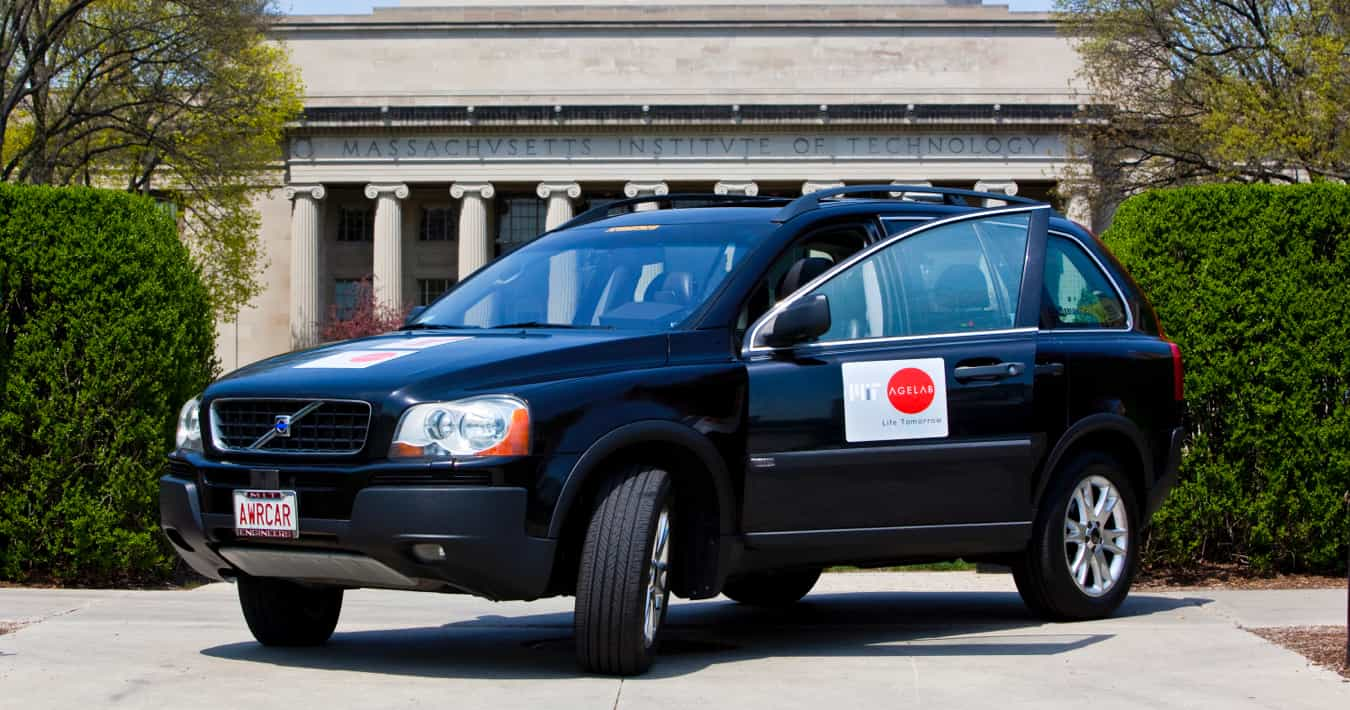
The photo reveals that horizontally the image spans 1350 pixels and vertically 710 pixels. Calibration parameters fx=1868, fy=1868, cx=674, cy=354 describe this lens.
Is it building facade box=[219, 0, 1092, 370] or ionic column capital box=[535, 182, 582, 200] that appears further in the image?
ionic column capital box=[535, 182, 582, 200]

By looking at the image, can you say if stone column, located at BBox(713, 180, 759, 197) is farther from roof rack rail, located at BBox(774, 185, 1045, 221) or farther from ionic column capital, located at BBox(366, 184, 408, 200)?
roof rack rail, located at BBox(774, 185, 1045, 221)

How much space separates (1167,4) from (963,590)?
29104 mm

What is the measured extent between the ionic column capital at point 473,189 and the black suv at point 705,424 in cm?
5942

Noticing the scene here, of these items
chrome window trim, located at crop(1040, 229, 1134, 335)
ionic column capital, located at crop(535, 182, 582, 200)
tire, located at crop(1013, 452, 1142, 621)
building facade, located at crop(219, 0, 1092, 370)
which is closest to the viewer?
tire, located at crop(1013, 452, 1142, 621)

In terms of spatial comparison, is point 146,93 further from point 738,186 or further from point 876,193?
point 876,193

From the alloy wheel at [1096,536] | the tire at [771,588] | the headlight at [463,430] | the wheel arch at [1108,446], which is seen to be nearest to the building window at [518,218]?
the tire at [771,588]

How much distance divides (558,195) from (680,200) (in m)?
59.6

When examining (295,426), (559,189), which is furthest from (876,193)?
(559,189)

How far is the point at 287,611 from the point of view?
8586 millimetres

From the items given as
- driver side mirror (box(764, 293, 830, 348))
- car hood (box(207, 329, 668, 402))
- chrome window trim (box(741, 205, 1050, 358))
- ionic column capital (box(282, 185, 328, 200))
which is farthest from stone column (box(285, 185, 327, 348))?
driver side mirror (box(764, 293, 830, 348))

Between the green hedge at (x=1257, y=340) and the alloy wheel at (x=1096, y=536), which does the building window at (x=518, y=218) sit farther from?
the alloy wheel at (x=1096, y=536)

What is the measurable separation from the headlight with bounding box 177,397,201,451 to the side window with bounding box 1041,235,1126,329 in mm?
4124

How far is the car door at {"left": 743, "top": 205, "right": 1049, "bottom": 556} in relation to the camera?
813cm

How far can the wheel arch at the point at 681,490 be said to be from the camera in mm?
7348
